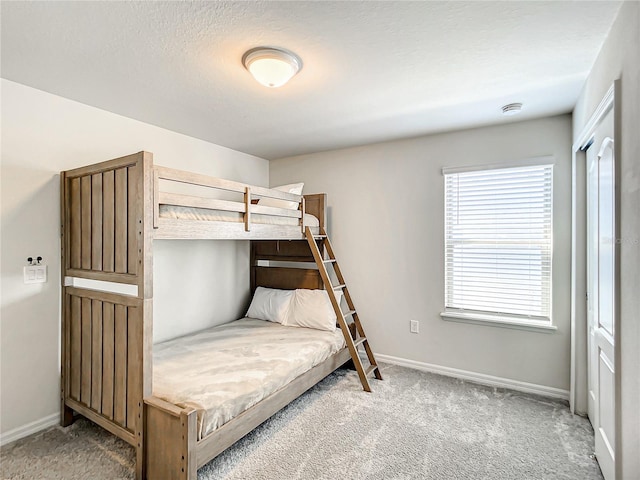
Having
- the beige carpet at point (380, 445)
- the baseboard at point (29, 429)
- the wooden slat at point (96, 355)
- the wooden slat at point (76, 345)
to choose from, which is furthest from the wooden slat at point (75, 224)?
the beige carpet at point (380, 445)

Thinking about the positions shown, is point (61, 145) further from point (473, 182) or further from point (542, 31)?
point (473, 182)

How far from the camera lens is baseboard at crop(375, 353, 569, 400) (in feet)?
9.62

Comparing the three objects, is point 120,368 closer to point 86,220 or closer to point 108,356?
point 108,356

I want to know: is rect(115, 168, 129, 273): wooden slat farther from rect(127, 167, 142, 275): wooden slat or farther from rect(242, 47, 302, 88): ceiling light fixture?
rect(242, 47, 302, 88): ceiling light fixture

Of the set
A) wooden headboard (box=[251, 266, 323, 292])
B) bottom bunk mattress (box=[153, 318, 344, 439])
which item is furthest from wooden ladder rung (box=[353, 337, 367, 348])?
wooden headboard (box=[251, 266, 323, 292])

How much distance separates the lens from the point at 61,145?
8.26ft

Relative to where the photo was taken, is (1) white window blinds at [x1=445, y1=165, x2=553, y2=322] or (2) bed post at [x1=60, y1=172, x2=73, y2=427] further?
(1) white window blinds at [x1=445, y1=165, x2=553, y2=322]

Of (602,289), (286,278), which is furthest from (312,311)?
(602,289)

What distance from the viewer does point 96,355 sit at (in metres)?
2.23

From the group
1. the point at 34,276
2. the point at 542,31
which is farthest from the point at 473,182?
the point at 34,276

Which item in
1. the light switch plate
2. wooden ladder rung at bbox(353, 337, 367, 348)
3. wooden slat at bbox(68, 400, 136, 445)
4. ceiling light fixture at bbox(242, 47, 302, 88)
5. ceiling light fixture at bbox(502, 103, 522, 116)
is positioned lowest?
wooden slat at bbox(68, 400, 136, 445)

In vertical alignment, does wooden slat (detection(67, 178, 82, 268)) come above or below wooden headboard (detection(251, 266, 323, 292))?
above

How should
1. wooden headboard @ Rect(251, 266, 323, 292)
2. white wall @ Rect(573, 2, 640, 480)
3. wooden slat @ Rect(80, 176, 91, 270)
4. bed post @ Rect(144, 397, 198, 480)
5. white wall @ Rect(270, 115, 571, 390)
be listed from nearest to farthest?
white wall @ Rect(573, 2, 640, 480), bed post @ Rect(144, 397, 198, 480), wooden slat @ Rect(80, 176, 91, 270), white wall @ Rect(270, 115, 571, 390), wooden headboard @ Rect(251, 266, 323, 292)

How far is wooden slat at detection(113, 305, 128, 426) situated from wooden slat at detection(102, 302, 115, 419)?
1.7 inches
